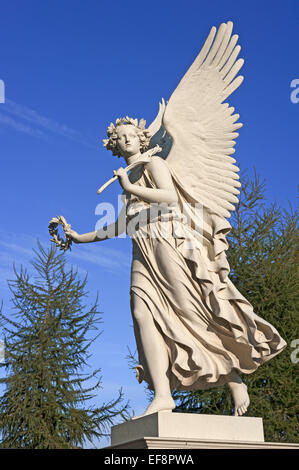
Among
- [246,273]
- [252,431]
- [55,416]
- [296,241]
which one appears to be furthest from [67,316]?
[252,431]

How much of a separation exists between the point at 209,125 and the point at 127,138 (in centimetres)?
77

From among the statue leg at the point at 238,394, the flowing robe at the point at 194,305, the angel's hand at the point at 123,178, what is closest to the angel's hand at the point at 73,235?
the flowing robe at the point at 194,305

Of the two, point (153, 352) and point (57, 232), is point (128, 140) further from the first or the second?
point (153, 352)

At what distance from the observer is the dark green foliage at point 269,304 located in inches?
394

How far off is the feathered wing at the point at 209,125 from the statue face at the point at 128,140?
0.93 feet

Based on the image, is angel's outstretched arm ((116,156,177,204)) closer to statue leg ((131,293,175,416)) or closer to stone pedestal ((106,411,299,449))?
statue leg ((131,293,175,416))

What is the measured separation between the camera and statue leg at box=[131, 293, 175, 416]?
13.6 ft

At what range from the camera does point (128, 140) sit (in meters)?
4.82

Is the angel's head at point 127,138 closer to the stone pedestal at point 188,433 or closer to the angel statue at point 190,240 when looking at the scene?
the angel statue at point 190,240

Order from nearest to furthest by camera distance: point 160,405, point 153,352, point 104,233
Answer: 1. point 160,405
2. point 153,352
3. point 104,233

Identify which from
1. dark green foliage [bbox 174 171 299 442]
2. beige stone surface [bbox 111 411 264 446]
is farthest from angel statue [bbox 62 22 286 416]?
dark green foliage [bbox 174 171 299 442]

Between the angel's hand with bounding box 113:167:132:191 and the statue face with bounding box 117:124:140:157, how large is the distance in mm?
374

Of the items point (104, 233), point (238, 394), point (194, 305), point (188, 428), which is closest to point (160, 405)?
point (188, 428)
